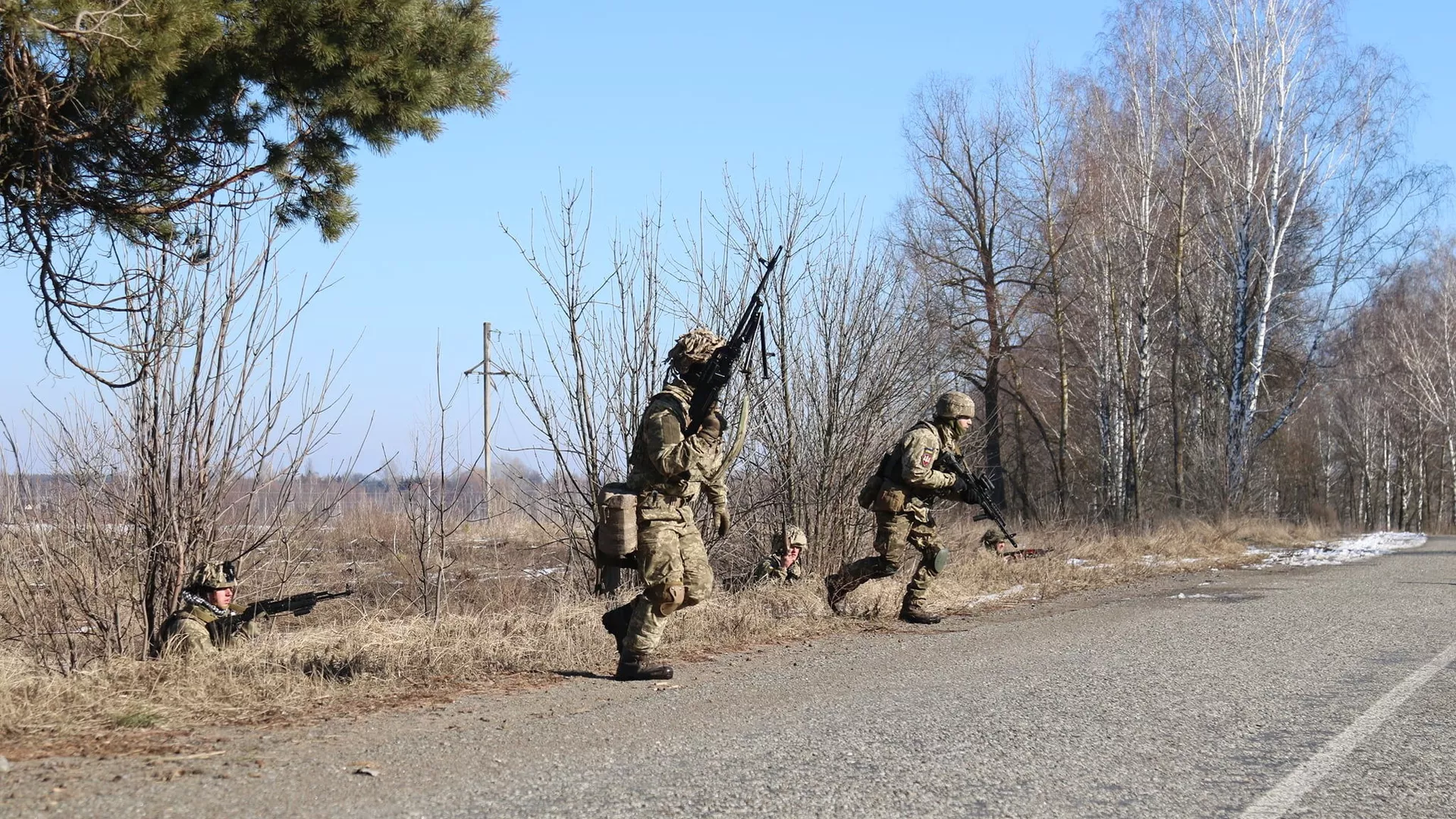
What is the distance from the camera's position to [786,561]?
10945mm

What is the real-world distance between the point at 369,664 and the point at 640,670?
145 cm

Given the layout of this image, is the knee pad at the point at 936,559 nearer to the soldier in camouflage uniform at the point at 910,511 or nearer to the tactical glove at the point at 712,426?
the soldier in camouflage uniform at the point at 910,511

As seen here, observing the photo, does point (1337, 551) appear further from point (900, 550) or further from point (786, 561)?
point (900, 550)

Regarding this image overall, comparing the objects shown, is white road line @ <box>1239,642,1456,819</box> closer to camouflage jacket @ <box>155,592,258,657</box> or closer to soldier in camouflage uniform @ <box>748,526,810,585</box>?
camouflage jacket @ <box>155,592,258,657</box>

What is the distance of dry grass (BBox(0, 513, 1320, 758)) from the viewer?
486cm

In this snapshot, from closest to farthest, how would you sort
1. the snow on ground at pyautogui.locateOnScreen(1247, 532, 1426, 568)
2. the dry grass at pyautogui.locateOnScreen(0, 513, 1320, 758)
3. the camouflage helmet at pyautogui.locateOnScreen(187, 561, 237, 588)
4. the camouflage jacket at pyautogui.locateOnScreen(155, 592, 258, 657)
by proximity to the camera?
the dry grass at pyautogui.locateOnScreen(0, 513, 1320, 758) < the camouflage jacket at pyautogui.locateOnScreen(155, 592, 258, 657) < the camouflage helmet at pyautogui.locateOnScreen(187, 561, 237, 588) < the snow on ground at pyautogui.locateOnScreen(1247, 532, 1426, 568)

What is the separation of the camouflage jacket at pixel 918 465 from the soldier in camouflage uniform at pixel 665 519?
2.64 m

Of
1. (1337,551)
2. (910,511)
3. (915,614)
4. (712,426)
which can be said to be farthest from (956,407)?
(1337,551)

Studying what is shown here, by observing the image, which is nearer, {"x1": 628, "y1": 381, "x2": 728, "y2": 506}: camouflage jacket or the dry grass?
the dry grass

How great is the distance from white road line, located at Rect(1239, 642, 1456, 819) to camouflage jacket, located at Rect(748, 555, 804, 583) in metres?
5.37

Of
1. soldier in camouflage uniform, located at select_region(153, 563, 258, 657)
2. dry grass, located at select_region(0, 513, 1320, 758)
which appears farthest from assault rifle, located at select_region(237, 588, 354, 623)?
soldier in camouflage uniform, located at select_region(153, 563, 258, 657)

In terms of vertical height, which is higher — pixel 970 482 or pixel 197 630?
pixel 970 482

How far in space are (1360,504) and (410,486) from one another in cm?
5306

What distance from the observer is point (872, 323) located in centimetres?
1202
